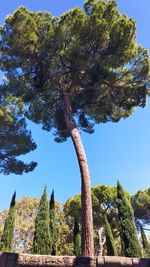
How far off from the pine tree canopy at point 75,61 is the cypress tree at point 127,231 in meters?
4.95

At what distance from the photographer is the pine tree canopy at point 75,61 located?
24.6ft

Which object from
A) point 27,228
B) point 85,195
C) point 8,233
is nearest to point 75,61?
point 85,195

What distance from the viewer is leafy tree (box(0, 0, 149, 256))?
24.5ft

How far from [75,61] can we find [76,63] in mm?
71

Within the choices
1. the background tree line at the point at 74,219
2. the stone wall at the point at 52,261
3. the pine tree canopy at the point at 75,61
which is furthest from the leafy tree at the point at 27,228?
the stone wall at the point at 52,261

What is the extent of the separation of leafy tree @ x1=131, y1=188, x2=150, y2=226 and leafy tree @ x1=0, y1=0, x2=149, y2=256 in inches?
411

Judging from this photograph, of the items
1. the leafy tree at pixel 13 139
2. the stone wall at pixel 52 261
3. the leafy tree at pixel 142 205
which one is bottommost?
the stone wall at pixel 52 261

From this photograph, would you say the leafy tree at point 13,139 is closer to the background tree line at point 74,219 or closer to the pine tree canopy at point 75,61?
the pine tree canopy at point 75,61

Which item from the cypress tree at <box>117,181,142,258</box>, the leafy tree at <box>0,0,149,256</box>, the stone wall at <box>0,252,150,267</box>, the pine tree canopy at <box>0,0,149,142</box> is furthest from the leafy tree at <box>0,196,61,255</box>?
the stone wall at <box>0,252,150,267</box>

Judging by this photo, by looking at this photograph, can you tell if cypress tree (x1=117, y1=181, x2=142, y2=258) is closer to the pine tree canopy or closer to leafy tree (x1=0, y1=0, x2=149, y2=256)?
the pine tree canopy

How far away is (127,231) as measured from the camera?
11.0 m

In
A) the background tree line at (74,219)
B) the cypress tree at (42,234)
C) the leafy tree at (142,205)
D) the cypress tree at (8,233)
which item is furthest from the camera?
the leafy tree at (142,205)

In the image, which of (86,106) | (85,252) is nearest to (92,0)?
(86,106)

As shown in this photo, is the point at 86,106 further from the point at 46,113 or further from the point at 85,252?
the point at 85,252
